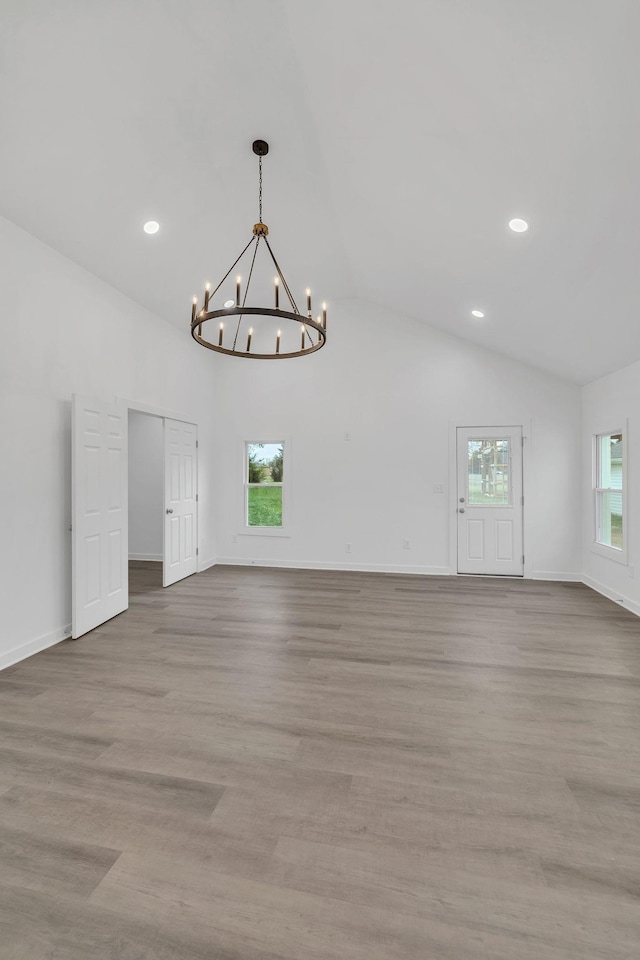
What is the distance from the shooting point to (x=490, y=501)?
6.55 meters

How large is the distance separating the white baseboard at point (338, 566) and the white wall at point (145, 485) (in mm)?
1492

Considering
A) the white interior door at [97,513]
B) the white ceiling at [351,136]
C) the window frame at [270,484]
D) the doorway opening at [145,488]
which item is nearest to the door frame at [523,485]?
the white ceiling at [351,136]

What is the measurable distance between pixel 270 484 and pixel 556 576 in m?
4.16

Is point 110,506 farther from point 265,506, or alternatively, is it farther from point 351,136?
point 351,136

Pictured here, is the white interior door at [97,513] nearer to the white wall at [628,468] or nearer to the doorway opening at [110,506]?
the doorway opening at [110,506]

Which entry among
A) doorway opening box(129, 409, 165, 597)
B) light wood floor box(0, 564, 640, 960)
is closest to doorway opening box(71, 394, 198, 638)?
light wood floor box(0, 564, 640, 960)

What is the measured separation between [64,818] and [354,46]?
4.05 metres

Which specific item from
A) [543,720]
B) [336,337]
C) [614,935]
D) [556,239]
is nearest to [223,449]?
[336,337]

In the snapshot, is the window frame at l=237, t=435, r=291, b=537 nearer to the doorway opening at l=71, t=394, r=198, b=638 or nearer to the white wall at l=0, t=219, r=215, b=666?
the doorway opening at l=71, t=394, r=198, b=638

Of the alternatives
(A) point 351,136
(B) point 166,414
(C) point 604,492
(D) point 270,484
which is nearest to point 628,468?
(C) point 604,492

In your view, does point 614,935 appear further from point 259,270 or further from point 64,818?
point 259,270

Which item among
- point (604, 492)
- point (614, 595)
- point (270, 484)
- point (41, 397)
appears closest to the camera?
point (41, 397)

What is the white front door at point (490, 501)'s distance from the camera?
21.2 ft

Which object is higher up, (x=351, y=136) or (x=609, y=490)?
(x=351, y=136)
